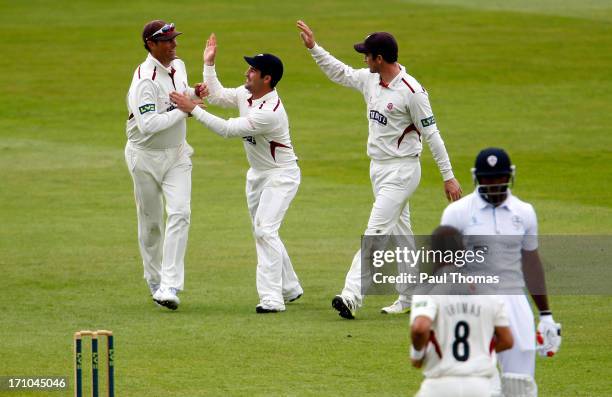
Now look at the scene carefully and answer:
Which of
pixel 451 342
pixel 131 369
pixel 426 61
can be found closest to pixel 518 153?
pixel 426 61

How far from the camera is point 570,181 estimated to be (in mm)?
20938

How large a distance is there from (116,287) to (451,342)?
708 cm

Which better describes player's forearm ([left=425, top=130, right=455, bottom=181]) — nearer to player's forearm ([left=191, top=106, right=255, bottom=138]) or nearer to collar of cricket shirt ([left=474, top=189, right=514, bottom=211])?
player's forearm ([left=191, top=106, right=255, bottom=138])

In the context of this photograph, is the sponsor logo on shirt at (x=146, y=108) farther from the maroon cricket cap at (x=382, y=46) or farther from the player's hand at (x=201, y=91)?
the maroon cricket cap at (x=382, y=46)

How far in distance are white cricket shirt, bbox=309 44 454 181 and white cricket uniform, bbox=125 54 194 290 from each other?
1.79m

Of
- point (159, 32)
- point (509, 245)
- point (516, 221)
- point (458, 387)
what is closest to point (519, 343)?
point (509, 245)

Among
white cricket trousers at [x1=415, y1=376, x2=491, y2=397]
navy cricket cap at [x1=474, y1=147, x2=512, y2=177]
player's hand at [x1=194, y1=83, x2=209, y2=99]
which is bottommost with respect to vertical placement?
white cricket trousers at [x1=415, y1=376, x2=491, y2=397]

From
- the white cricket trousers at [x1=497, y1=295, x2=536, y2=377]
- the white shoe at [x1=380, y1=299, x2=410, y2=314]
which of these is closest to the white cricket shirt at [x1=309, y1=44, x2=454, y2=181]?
the white shoe at [x1=380, y1=299, x2=410, y2=314]

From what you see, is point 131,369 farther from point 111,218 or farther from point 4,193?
point 4,193

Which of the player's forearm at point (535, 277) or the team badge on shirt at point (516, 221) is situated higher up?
the team badge on shirt at point (516, 221)

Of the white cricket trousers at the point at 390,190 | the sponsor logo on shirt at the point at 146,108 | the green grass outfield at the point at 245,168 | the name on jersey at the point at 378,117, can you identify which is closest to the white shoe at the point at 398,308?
the green grass outfield at the point at 245,168

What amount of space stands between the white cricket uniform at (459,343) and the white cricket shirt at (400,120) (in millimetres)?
4806

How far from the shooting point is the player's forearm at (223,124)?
12016 millimetres

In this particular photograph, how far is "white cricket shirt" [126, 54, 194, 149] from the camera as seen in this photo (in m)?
12.5
